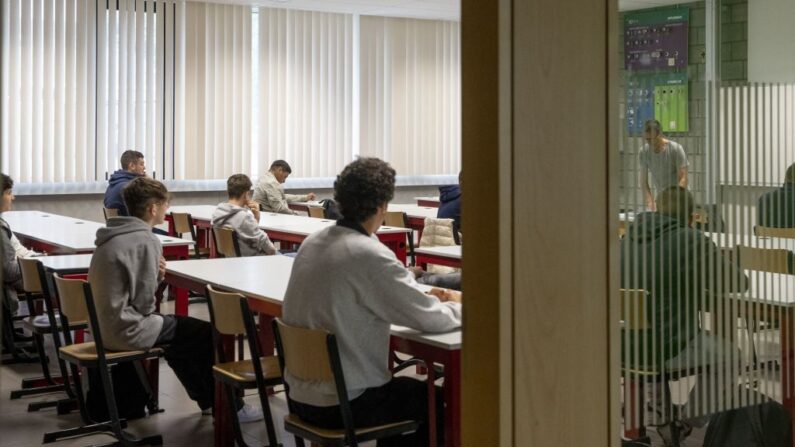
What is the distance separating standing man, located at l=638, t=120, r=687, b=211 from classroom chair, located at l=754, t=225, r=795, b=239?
41cm

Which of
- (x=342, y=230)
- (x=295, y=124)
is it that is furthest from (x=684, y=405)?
(x=295, y=124)

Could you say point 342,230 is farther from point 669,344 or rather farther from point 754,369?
point 754,369

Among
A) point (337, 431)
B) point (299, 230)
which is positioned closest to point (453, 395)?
point (337, 431)

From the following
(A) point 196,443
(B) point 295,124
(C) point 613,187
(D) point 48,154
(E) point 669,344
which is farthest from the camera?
(B) point 295,124

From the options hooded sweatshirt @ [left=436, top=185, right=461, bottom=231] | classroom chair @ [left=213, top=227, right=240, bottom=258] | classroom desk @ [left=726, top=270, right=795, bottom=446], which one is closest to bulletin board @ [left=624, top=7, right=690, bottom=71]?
classroom desk @ [left=726, top=270, right=795, bottom=446]

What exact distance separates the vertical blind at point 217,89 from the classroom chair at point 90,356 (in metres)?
5.89

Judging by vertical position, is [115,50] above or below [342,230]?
above

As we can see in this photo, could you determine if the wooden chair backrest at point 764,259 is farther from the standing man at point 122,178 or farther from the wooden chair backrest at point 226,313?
the standing man at point 122,178

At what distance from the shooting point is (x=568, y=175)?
217 centimetres

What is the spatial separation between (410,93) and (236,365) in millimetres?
8906

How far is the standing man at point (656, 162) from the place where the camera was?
7.80ft

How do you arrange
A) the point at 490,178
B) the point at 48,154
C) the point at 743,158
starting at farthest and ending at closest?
the point at 48,154, the point at 743,158, the point at 490,178

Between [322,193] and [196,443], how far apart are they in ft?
25.6

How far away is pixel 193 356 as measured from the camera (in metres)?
4.32
